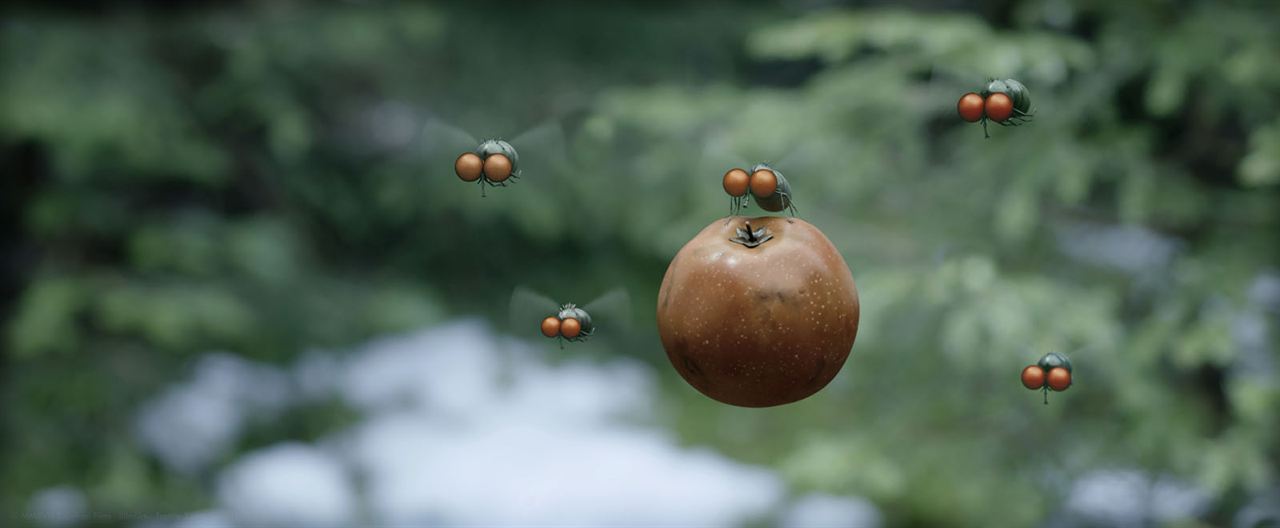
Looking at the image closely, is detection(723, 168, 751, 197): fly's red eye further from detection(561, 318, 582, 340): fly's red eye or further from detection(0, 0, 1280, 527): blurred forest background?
detection(0, 0, 1280, 527): blurred forest background

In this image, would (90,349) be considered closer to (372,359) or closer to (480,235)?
(372,359)

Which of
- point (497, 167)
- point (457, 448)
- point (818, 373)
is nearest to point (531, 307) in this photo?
point (497, 167)

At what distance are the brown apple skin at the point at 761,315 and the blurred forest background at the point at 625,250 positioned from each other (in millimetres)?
1375

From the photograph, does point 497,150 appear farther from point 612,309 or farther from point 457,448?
point 457,448

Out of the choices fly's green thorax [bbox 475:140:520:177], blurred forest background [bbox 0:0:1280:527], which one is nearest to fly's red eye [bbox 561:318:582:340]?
fly's green thorax [bbox 475:140:520:177]

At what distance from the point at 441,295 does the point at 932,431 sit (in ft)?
6.90

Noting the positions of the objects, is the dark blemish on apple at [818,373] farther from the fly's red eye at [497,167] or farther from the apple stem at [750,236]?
the fly's red eye at [497,167]

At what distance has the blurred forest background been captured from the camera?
2.84m

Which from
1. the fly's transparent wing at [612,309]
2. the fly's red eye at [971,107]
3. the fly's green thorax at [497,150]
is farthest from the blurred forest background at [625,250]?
the fly's red eye at [971,107]

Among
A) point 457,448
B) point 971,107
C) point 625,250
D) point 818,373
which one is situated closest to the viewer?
point 971,107

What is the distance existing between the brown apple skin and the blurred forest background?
4.51ft

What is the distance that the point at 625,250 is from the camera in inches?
185

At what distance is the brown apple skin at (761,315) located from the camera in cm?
100

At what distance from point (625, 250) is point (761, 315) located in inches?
146
